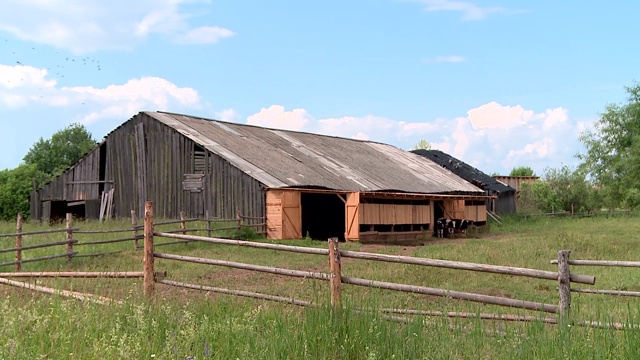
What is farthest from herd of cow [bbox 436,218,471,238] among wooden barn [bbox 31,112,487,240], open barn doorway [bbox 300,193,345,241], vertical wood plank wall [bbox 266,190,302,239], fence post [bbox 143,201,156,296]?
fence post [bbox 143,201,156,296]

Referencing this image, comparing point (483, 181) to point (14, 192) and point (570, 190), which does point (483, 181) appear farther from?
point (14, 192)

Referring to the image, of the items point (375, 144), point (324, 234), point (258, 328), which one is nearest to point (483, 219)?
point (375, 144)

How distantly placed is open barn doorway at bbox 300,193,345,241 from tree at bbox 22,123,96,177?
134 ft

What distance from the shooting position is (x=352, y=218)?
968 inches

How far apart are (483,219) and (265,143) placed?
585 inches

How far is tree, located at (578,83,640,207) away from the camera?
3478 centimetres

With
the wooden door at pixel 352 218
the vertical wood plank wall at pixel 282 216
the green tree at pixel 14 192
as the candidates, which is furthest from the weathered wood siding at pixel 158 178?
the green tree at pixel 14 192

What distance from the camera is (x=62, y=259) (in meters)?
14.8

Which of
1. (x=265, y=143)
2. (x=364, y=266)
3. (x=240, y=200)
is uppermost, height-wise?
(x=265, y=143)

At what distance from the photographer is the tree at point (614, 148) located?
3478 centimetres

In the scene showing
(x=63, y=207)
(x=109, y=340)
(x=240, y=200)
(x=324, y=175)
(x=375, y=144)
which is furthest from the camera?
(x=375, y=144)

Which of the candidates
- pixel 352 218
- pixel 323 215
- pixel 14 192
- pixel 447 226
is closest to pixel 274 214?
pixel 352 218

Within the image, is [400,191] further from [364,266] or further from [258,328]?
[258,328]

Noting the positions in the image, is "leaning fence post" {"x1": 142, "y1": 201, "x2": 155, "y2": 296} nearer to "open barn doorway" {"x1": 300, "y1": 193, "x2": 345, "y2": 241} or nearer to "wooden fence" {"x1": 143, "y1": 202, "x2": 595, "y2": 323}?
"wooden fence" {"x1": 143, "y1": 202, "x2": 595, "y2": 323}
